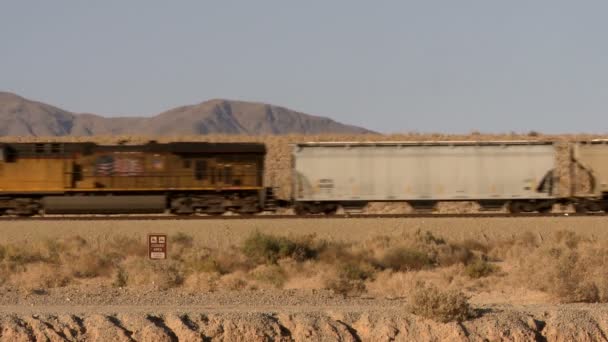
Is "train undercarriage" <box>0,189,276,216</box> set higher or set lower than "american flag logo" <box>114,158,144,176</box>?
lower

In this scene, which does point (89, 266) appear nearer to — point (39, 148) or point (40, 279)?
point (40, 279)

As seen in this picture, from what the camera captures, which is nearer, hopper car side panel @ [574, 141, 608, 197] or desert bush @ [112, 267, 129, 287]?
desert bush @ [112, 267, 129, 287]

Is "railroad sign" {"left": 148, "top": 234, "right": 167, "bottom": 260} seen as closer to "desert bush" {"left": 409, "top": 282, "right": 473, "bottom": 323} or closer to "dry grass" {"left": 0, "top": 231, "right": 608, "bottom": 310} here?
"dry grass" {"left": 0, "top": 231, "right": 608, "bottom": 310}

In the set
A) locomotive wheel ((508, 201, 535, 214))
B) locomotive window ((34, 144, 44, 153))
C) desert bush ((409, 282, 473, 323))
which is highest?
locomotive window ((34, 144, 44, 153))

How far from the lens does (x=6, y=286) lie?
19641mm

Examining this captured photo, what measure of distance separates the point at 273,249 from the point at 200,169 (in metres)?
12.1

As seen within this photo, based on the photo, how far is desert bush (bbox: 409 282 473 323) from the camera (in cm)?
1390

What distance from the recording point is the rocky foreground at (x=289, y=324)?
13438mm

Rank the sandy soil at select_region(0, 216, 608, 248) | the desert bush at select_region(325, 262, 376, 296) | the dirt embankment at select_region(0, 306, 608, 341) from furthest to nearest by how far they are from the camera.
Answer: the sandy soil at select_region(0, 216, 608, 248) < the desert bush at select_region(325, 262, 376, 296) < the dirt embankment at select_region(0, 306, 608, 341)

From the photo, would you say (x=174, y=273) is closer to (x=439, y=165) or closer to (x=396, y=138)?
(x=439, y=165)

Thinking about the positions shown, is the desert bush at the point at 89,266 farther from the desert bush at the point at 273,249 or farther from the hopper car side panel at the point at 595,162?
the hopper car side panel at the point at 595,162

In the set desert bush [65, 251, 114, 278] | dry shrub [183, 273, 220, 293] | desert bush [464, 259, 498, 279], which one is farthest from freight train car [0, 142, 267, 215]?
dry shrub [183, 273, 220, 293]

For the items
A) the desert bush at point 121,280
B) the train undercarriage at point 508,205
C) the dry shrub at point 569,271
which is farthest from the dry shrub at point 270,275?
the train undercarriage at point 508,205

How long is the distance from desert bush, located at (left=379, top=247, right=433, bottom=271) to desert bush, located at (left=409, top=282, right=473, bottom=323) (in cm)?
1105
